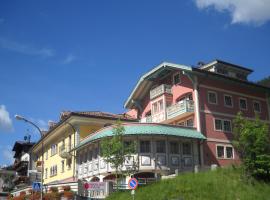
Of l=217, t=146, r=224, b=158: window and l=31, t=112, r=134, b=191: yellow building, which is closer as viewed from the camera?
l=217, t=146, r=224, b=158: window

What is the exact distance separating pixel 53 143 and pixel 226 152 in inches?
960

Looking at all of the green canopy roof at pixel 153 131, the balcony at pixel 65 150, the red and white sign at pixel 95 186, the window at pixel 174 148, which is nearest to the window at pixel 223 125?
the green canopy roof at pixel 153 131

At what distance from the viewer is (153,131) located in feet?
110

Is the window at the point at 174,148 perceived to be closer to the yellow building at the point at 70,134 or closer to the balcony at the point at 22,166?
the yellow building at the point at 70,134

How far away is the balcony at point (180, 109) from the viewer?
3719 cm

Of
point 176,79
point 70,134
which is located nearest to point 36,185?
point 70,134

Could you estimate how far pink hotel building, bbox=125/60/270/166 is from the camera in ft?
122

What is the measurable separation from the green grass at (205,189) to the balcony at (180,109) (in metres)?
9.52

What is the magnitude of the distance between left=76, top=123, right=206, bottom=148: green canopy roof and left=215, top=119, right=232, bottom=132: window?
9.64 feet

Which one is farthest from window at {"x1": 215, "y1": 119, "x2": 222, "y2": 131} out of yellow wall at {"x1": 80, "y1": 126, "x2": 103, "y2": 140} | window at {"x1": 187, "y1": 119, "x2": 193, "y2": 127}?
yellow wall at {"x1": 80, "y1": 126, "x2": 103, "y2": 140}

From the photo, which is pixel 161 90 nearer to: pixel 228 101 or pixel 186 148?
pixel 228 101

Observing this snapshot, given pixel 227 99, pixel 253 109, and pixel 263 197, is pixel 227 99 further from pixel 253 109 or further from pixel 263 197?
pixel 263 197

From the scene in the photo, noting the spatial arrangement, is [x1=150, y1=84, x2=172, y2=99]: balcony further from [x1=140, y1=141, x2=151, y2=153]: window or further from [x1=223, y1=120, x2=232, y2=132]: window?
[x1=140, y1=141, x2=151, y2=153]: window

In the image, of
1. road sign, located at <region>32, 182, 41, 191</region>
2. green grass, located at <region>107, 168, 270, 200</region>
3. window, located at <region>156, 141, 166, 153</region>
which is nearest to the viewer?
green grass, located at <region>107, 168, 270, 200</region>
